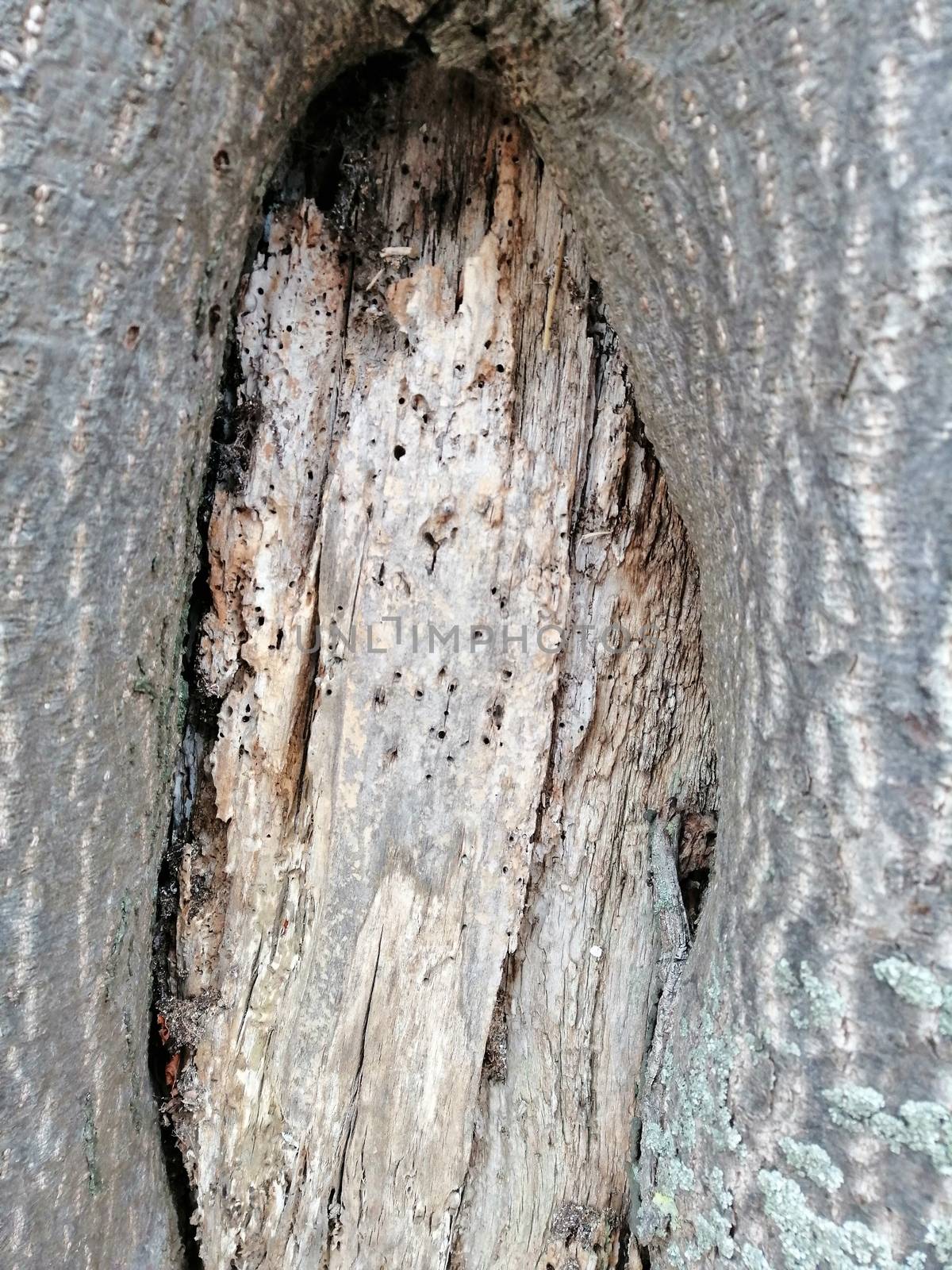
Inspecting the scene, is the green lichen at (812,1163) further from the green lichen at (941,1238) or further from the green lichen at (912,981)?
the green lichen at (912,981)

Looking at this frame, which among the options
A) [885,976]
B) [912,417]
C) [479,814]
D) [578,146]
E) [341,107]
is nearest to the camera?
[912,417]

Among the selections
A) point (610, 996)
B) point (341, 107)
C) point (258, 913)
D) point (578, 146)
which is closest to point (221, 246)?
point (341, 107)

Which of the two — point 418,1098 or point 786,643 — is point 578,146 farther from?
point 418,1098

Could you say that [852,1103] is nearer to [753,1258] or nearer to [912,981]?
[912,981]

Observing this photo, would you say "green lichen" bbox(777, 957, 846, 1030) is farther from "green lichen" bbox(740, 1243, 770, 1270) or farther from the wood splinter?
the wood splinter

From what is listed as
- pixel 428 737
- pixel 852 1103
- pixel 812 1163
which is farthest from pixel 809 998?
pixel 428 737

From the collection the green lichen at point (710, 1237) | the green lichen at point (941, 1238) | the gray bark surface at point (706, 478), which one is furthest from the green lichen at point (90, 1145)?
the green lichen at point (941, 1238)

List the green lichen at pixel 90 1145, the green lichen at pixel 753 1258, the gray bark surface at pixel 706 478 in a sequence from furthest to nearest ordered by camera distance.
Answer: the green lichen at pixel 90 1145 → the green lichen at pixel 753 1258 → the gray bark surface at pixel 706 478
